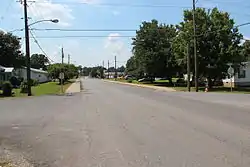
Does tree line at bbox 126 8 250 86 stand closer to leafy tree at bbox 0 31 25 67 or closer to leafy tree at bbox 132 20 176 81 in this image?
leafy tree at bbox 132 20 176 81

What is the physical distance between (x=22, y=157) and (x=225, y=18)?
48.6m

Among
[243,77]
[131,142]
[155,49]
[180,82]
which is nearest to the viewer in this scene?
[131,142]

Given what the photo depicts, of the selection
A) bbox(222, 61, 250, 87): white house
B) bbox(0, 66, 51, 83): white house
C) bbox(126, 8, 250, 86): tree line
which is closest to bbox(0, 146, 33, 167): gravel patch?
bbox(126, 8, 250, 86): tree line

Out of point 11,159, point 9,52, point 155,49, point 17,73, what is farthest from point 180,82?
point 11,159

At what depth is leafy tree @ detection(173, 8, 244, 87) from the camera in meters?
51.1

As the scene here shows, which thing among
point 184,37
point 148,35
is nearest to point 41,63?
A: point 148,35

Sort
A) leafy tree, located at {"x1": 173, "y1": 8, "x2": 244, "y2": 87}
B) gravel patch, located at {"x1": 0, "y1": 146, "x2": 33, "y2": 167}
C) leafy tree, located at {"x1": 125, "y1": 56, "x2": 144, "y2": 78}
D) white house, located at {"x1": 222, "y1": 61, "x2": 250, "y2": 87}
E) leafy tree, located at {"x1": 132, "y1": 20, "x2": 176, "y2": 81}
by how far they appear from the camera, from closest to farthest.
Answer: gravel patch, located at {"x1": 0, "y1": 146, "x2": 33, "y2": 167} < leafy tree, located at {"x1": 173, "y1": 8, "x2": 244, "y2": 87} < white house, located at {"x1": 222, "y1": 61, "x2": 250, "y2": 87} < leafy tree, located at {"x1": 132, "y1": 20, "x2": 176, "y2": 81} < leafy tree, located at {"x1": 125, "y1": 56, "x2": 144, "y2": 78}

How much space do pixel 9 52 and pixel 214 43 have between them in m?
50.5

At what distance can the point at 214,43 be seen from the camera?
51.9 meters

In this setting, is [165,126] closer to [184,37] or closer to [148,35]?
[184,37]

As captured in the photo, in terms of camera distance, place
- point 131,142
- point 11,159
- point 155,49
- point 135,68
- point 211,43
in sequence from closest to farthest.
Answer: point 11,159
point 131,142
point 211,43
point 155,49
point 135,68

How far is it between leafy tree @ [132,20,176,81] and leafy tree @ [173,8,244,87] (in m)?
14.6

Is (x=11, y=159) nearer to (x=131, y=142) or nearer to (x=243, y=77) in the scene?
(x=131, y=142)

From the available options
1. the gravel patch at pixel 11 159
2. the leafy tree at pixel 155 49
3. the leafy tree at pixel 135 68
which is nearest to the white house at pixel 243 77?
the leafy tree at pixel 155 49
